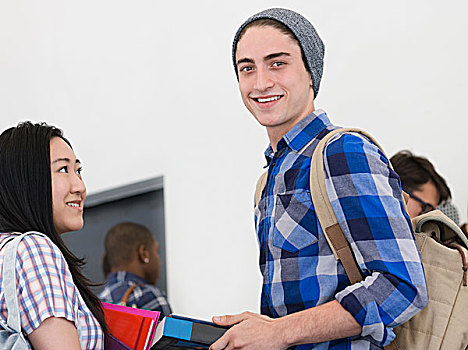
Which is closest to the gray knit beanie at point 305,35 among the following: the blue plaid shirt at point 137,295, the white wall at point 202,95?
the white wall at point 202,95

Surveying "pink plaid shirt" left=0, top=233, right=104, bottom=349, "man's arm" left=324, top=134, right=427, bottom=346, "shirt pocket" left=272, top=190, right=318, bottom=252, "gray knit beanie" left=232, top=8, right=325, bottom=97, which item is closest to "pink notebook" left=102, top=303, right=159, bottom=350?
"pink plaid shirt" left=0, top=233, right=104, bottom=349

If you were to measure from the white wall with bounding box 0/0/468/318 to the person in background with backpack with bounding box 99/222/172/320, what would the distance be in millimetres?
241

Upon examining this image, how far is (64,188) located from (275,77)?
2.11 feet

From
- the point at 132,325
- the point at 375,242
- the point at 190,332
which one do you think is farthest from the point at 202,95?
the point at 375,242

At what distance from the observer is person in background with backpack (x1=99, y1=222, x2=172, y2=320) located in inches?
144

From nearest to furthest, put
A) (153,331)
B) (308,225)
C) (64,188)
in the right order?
(308,225) < (153,331) < (64,188)

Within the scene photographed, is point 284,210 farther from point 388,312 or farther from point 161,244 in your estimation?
point 161,244

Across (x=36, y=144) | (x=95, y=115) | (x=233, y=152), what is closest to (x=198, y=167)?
(x=233, y=152)

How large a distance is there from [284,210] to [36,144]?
700mm

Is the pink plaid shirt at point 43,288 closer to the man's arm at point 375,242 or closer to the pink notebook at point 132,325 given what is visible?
the pink notebook at point 132,325

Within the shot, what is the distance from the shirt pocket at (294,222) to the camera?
5.55 ft

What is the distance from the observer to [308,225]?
66.7 inches

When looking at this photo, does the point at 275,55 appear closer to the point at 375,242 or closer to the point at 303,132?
the point at 303,132

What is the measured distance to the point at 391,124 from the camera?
3.20 meters
